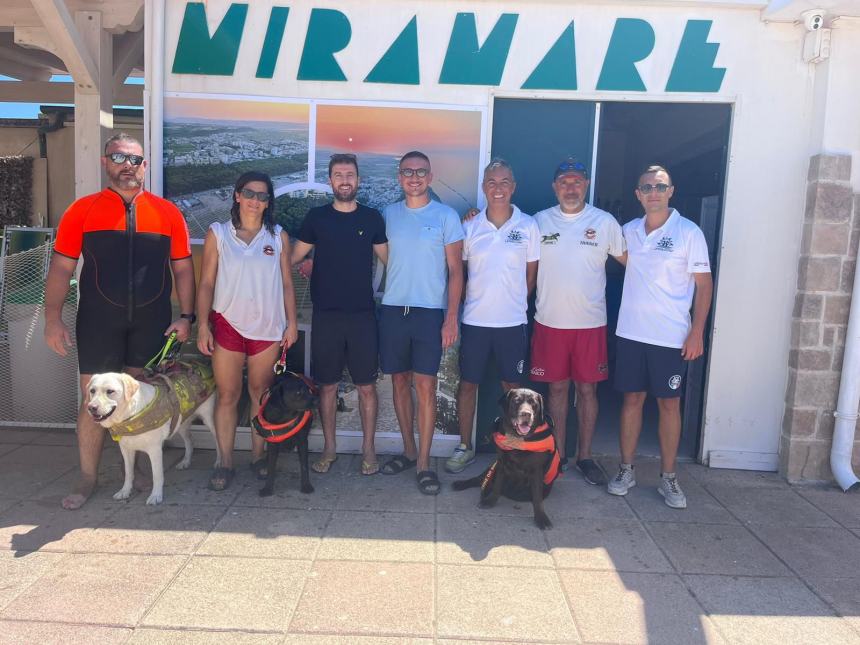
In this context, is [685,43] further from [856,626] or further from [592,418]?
[856,626]

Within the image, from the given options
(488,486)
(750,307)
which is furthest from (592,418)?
(750,307)

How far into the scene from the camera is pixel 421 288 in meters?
3.90

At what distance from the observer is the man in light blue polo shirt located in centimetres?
387

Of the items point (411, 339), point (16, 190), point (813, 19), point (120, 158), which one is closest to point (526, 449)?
point (411, 339)

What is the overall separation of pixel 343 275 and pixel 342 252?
0.15 meters

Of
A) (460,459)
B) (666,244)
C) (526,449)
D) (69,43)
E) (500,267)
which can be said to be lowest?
(460,459)

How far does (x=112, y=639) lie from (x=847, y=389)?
4525 millimetres

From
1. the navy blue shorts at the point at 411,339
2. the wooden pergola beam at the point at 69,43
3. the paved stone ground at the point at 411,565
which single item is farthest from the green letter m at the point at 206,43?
the paved stone ground at the point at 411,565

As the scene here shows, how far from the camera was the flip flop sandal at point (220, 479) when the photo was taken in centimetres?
382

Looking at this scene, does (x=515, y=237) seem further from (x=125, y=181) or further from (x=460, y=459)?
(x=125, y=181)

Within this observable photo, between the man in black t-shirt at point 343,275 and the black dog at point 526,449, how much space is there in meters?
1.02

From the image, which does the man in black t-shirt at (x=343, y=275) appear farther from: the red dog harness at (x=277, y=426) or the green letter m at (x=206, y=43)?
the green letter m at (x=206, y=43)

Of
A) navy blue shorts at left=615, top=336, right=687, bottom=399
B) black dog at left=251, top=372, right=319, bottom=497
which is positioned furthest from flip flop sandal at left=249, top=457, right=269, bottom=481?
navy blue shorts at left=615, top=336, right=687, bottom=399

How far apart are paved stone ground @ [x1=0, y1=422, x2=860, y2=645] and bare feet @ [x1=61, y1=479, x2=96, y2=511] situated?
0.29ft
